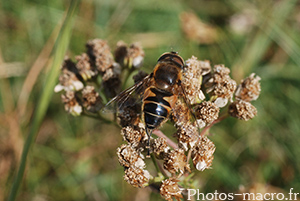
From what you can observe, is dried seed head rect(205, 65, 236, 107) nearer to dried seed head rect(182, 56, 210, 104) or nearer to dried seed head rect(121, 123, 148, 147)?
dried seed head rect(182, 56, 210, 104)

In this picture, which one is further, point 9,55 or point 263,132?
point 9,55

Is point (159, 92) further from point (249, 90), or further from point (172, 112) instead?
point (249, 90)

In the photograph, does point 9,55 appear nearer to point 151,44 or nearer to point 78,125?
point 78,125

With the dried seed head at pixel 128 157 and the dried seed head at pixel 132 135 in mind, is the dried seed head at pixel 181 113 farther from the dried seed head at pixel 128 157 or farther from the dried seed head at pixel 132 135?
the dried seed head at pixel 128 157

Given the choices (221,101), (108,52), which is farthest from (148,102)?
(108,52)

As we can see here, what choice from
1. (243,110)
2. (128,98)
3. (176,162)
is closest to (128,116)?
(128,98)

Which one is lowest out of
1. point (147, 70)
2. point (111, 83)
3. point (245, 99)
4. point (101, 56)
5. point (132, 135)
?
point (132, 135)
